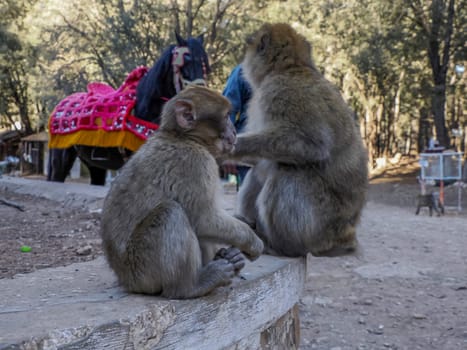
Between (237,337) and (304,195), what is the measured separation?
109cm

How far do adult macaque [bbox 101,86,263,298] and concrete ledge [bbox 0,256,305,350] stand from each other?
107 mm

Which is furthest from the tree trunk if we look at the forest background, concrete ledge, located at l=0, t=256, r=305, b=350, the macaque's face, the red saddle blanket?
the macaque's face

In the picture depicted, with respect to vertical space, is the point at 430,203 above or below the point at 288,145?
below

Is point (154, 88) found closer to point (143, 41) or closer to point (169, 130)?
point (169, 130)

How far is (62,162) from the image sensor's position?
356 inches

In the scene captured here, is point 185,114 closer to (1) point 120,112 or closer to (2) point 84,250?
(2) point 84,250

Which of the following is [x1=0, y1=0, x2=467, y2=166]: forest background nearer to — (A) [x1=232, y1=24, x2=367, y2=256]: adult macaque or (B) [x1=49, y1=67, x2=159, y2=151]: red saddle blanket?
(B) [x1=49, y1=67, x2=159, y2=151]: red saddle blanket

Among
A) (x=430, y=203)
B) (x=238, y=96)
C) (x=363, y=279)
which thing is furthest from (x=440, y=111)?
(x=238, y=96)

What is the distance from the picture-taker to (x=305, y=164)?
349 cm

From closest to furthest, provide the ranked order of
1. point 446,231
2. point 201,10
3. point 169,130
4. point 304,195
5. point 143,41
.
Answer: point 169,130 → point 304,195 → point 446,231 → point 143,41 → point 201,10

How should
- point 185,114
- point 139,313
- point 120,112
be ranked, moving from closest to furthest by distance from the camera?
point 139,313, point 185,114, point 120,112

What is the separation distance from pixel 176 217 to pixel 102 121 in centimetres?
578

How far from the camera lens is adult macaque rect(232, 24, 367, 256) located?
342 centimetres

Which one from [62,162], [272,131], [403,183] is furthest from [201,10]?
[272,131]
